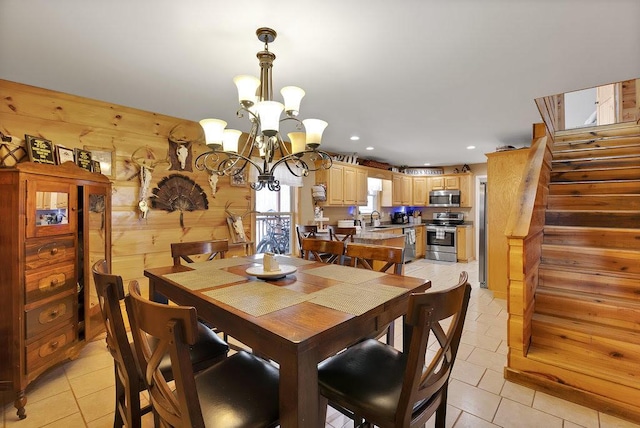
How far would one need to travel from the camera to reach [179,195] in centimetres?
357

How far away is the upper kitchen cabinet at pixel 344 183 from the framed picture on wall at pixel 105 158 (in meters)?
2.93

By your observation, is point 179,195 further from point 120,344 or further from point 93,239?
point 120,344

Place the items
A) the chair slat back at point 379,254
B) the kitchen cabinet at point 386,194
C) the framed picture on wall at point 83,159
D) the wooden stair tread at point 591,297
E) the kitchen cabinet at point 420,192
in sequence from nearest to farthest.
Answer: the chair slat back at point 379,254
the wooden stair tread at point 591,297
the framed picture on wall at point 83,159
the kitchen cabinet at point 386,194
the kitchen cabinet at point 420,192

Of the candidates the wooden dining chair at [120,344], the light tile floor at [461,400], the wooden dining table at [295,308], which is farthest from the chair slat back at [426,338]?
the light tile floor at [461,400]

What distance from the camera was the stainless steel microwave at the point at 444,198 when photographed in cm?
689

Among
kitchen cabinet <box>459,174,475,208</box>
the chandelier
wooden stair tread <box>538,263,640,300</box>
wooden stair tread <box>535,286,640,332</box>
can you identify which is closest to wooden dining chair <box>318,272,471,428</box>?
the chandelier

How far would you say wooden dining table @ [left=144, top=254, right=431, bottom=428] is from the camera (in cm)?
100

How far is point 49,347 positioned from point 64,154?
62.1 inches

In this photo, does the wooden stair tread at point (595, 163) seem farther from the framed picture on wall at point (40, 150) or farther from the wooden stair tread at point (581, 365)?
the framed picture on wall at point (40, 150)

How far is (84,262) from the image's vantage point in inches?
98.8

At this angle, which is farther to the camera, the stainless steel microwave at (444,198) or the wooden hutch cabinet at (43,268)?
the stainless steel microwave at (444,198)

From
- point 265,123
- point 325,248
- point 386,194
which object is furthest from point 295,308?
point 386,194

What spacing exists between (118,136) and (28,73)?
839 millimetres

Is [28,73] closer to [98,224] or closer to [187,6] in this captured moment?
[98,224]
